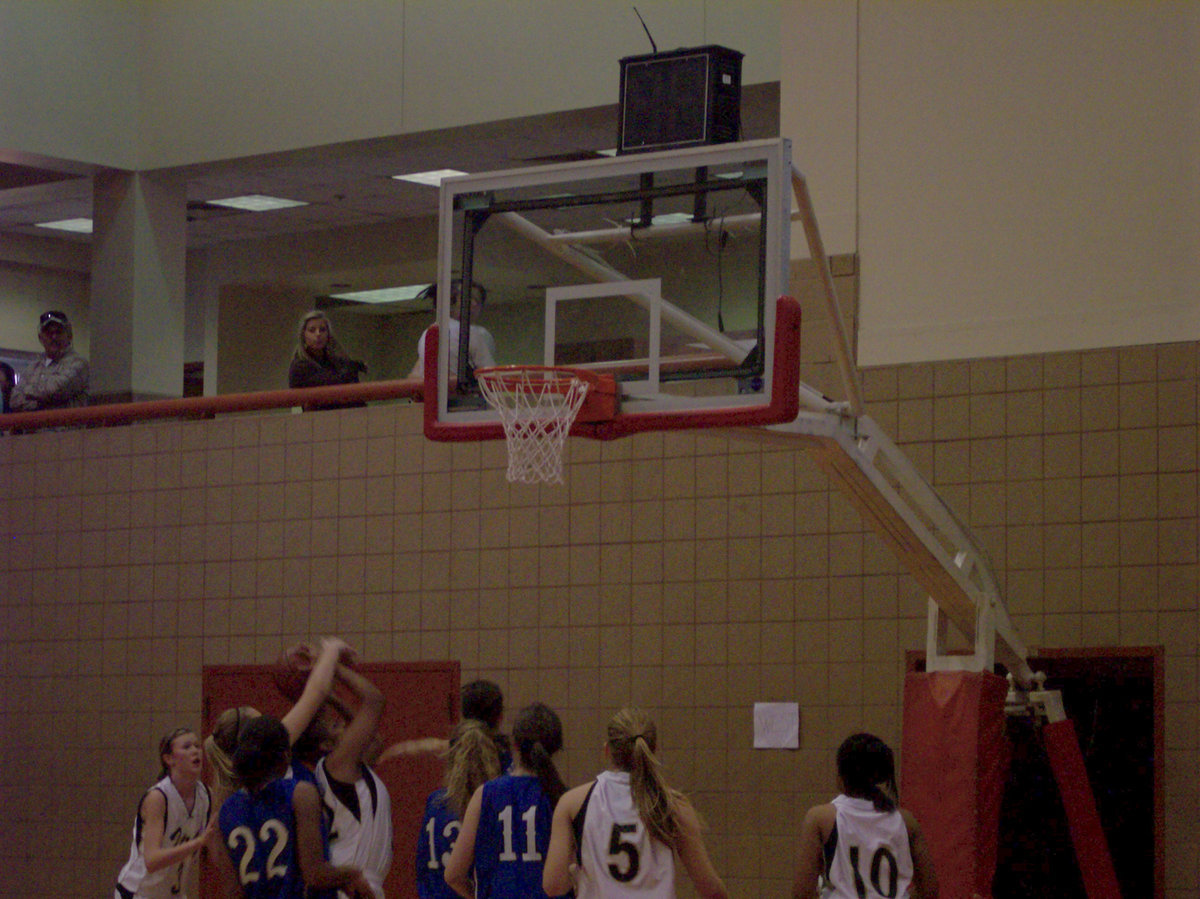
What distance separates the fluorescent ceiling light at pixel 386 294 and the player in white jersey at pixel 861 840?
11.1 meters

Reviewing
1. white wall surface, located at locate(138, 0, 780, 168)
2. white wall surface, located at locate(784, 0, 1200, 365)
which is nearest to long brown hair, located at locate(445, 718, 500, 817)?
white wall surface, located at locate(784, 0, 1200, 365)

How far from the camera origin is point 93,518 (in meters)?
11.2

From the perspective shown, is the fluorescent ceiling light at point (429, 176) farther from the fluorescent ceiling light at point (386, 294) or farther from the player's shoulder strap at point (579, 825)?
the player's shoulder strap at point (579, 825)

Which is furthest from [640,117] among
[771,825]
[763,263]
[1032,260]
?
[771,825]

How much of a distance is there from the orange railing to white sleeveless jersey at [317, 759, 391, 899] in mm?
3227

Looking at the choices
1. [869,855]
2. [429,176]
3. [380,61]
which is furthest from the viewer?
[429,176]

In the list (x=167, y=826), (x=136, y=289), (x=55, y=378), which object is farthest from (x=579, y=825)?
(x=136, y=289)

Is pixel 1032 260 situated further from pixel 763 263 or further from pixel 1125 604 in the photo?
pixel 763 263

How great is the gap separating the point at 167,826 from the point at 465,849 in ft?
6.25

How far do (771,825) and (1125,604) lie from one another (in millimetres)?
2097

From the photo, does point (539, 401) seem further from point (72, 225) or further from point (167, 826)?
point (72, 225)

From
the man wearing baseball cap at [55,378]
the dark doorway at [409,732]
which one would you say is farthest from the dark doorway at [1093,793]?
the man wearing baseball cap at [55,378]

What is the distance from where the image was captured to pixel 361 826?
6.81 m

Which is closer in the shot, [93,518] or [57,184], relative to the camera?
[93,518]
